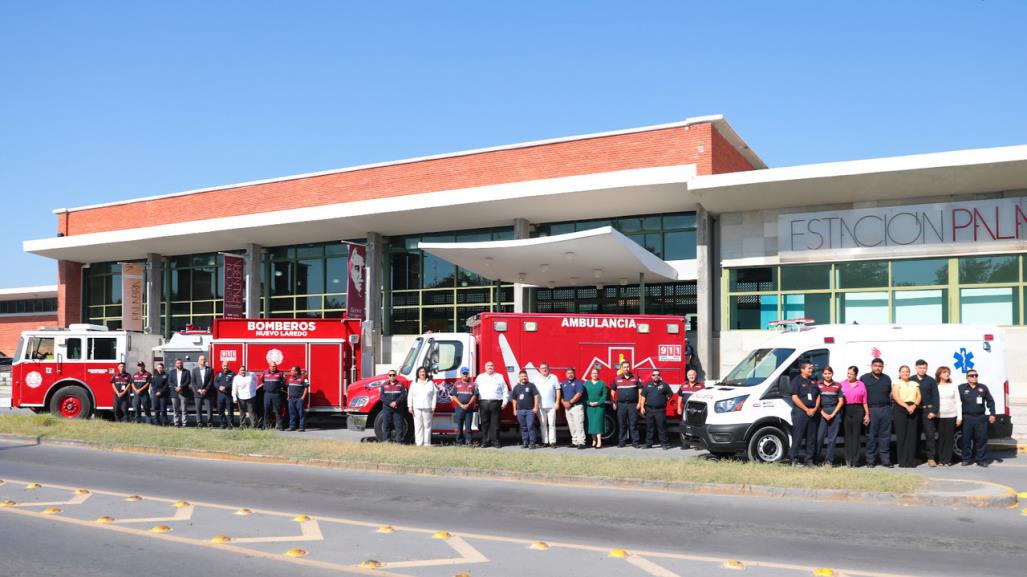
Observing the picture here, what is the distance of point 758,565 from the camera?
7227mm

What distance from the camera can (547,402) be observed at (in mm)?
16641

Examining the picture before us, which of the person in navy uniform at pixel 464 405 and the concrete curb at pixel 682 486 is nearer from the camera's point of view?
the concrete curb at pixel 682 486

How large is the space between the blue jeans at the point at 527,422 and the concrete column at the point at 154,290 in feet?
79.6

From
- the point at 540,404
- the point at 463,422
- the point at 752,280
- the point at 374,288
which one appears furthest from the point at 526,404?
the point at 374,288

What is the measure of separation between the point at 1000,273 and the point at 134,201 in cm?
3019

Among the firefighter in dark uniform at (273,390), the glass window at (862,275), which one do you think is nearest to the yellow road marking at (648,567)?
the firefighter in dark uniform at (273,390)

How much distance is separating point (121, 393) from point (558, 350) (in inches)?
416

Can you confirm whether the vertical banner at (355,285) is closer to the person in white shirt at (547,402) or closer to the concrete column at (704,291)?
the concrete column at (704,291)

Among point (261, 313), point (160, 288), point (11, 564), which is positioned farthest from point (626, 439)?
Result: point (160, 288)

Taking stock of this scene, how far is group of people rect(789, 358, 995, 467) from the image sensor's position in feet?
44.8

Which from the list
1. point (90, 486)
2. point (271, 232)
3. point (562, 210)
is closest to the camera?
point (90, 486)

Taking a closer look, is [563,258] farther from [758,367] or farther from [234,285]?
[234,285]

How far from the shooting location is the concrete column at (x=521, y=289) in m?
27.2

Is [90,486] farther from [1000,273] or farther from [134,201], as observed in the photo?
[134,201]
